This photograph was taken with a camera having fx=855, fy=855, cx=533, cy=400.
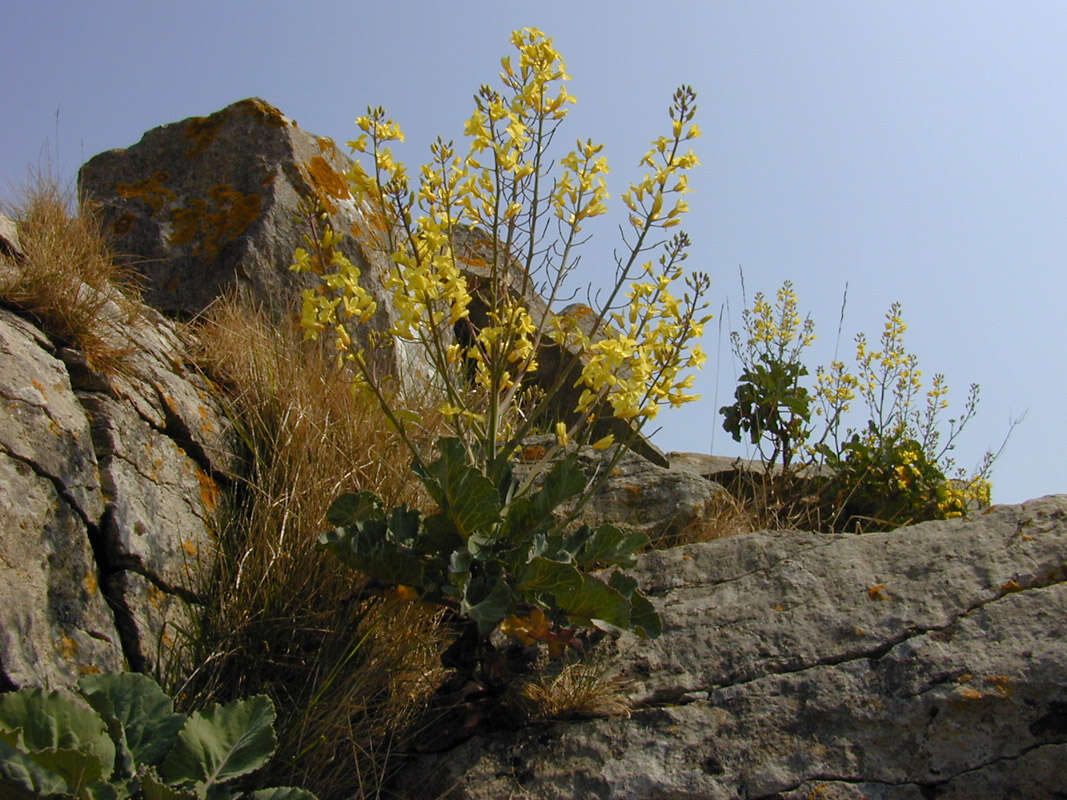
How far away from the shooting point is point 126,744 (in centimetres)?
188

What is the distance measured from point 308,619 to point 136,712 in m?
0.65

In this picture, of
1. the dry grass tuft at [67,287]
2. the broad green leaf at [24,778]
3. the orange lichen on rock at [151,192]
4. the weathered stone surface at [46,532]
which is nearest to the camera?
the broad green leaf at [24,778]

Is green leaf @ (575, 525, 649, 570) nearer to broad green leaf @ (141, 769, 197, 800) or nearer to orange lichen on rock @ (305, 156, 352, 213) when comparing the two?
broad green leaf @ (141, 769, 197, 800)

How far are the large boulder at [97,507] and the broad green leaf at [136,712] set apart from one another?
0.21 metres

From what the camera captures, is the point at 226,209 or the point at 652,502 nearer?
the point at 652,502

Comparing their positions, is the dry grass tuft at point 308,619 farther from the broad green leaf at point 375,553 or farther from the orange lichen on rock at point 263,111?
the orange lichen on rock at point 263,111

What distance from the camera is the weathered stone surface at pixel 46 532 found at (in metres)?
2.07

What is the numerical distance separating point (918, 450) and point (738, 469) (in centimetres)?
102

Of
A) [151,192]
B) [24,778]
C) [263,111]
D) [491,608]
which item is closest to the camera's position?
[24,778]

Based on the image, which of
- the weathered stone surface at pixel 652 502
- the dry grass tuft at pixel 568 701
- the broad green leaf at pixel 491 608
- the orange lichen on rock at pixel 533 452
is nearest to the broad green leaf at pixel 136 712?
the broad green leaf at pixel 491 608

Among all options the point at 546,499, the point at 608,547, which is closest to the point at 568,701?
the point at 608,547

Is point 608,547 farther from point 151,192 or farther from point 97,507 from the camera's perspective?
point 151,192

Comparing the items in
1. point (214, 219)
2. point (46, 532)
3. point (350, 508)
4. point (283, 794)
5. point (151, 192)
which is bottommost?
point (283, 794)

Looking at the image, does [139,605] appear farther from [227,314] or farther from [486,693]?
[227,314]
